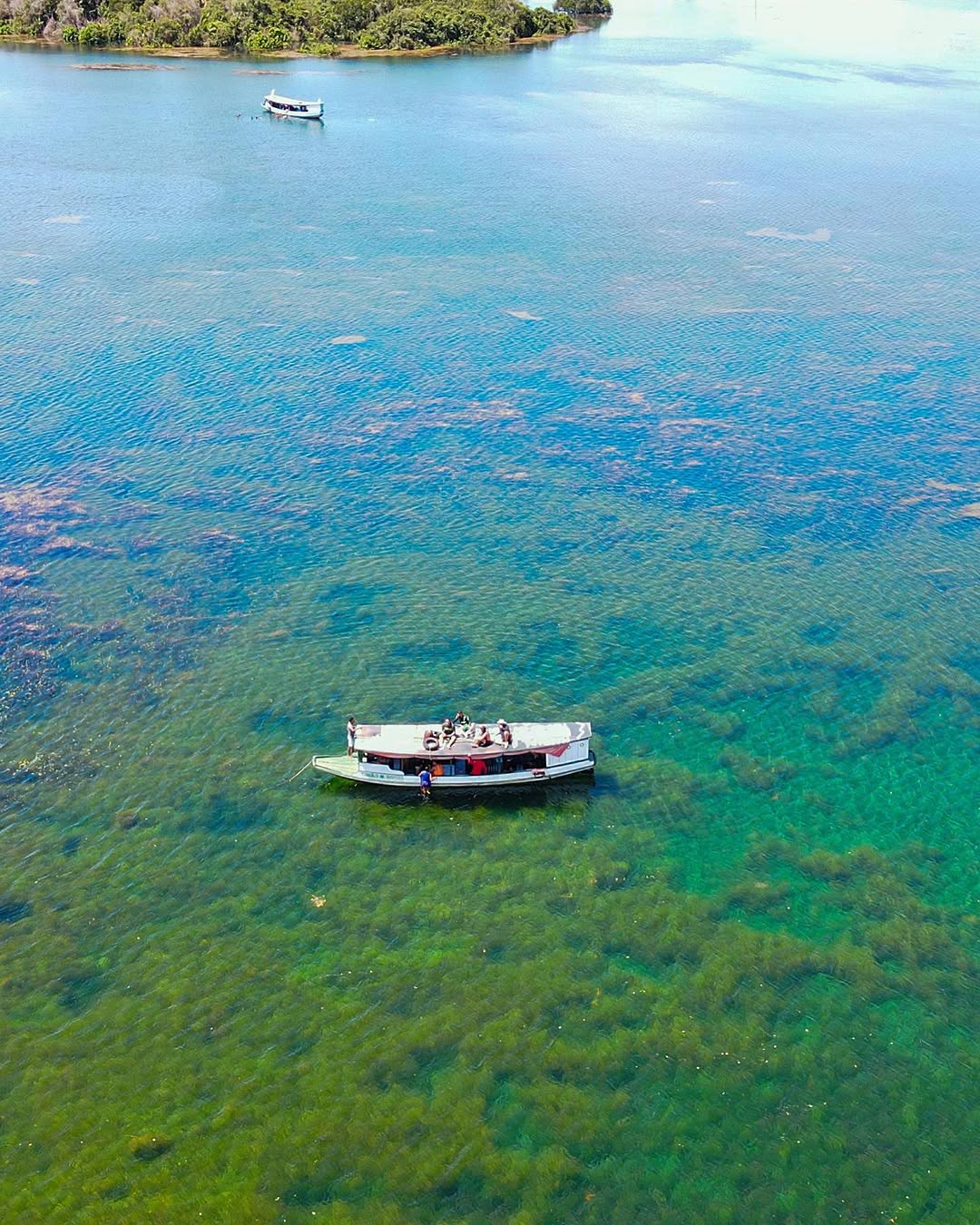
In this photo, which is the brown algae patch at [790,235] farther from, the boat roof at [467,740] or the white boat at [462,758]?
the white boat at [462,758]

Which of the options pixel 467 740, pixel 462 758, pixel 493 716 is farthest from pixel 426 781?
pixel 493 716

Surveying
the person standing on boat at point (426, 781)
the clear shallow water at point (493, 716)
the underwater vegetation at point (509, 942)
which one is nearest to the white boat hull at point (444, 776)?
the person standing on boat at point (426, 781)

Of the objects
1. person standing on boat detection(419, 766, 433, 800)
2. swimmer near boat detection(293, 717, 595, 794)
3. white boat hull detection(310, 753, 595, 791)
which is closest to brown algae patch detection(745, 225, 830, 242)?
swimmer near boat detection(293, 717, 595, 794)

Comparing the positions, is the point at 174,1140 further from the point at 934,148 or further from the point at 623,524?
the point at 934,148

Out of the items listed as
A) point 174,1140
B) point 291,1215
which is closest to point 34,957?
point 174,1140

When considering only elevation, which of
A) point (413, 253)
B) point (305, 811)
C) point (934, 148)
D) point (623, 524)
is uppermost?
point (934, 148)

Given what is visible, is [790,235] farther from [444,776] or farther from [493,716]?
[444,776]
